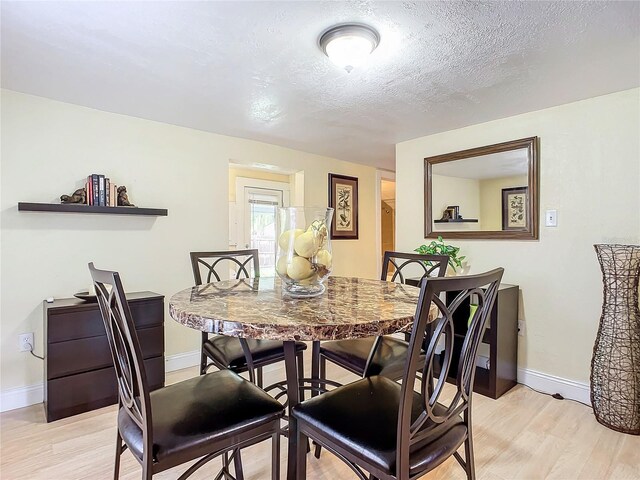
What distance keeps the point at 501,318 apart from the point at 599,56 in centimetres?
167

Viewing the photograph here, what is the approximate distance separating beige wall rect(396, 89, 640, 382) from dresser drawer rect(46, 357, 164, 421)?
118 inches

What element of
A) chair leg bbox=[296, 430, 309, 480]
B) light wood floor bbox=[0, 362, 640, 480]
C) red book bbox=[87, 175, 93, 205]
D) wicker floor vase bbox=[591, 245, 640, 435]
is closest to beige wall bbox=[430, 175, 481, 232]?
wicker floor vase bbox=[591, 245, 640, 435]

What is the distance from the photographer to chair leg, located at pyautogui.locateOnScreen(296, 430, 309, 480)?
3.72 ft

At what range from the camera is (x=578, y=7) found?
4.65ft

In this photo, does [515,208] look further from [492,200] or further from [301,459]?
[301,459]

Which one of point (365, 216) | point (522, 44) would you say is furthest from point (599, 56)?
point (365, 216)

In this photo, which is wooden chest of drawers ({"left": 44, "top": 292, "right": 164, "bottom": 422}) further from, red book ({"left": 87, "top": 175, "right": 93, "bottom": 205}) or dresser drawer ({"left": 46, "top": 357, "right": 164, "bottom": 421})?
red book ({"left": 87, "top": 175, "right": 93, "bottom": 205})

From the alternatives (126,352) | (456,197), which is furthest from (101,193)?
(456,197)

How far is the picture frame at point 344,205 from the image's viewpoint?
4324 millimetres

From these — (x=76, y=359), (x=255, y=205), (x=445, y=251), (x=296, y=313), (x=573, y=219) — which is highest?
(x=255, y=205)

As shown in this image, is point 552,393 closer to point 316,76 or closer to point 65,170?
point 316,76

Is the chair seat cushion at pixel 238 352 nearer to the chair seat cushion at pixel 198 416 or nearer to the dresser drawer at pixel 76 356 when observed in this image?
the chair seat cushion at pixel 198 416

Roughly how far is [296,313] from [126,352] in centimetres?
52

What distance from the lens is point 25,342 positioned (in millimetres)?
2328
